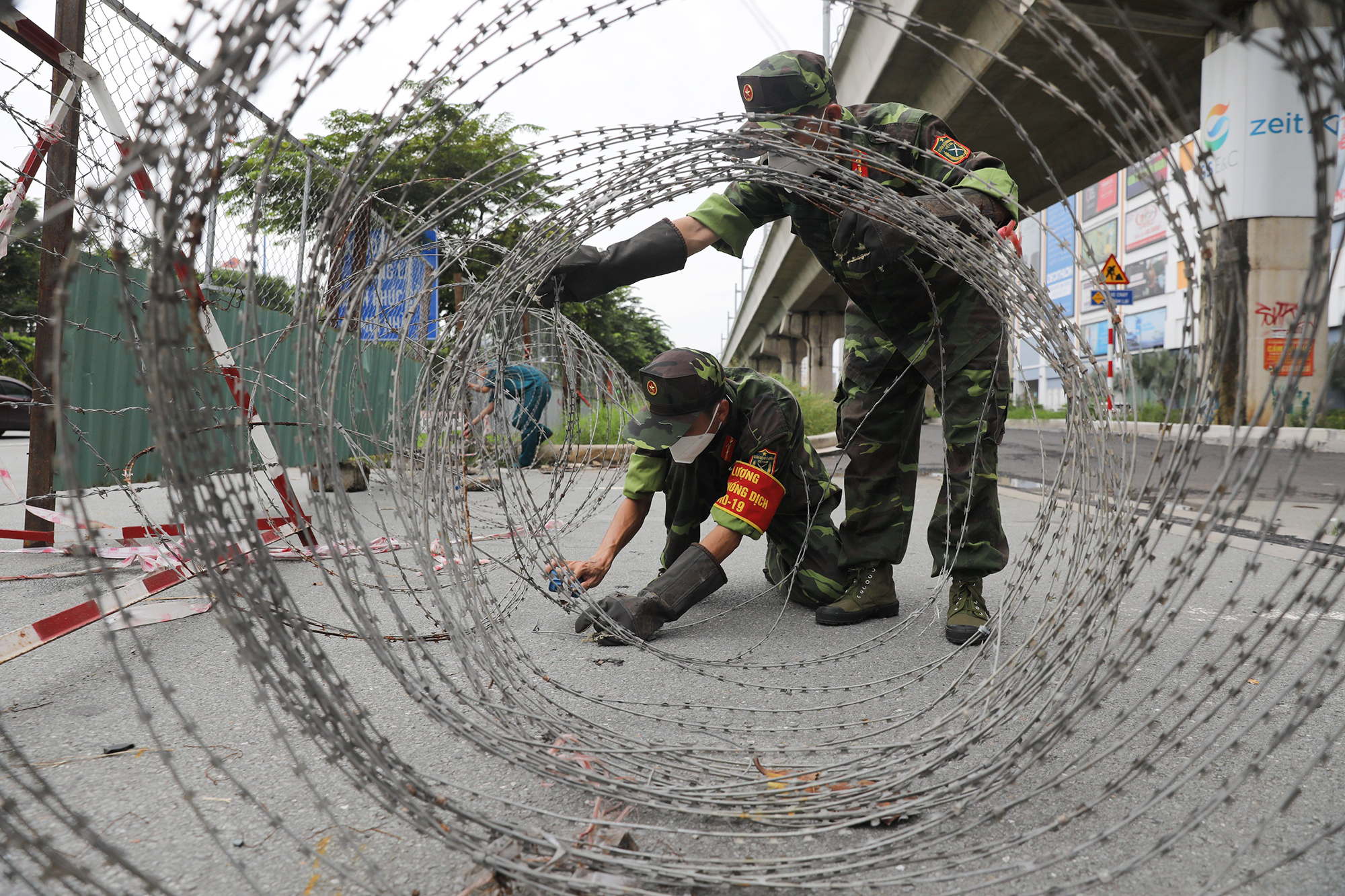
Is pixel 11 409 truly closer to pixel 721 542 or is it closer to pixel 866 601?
pixel 721 542

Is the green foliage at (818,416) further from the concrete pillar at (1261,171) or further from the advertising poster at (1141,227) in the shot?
the advertising poster at (1141,227)

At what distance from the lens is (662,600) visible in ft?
8.32

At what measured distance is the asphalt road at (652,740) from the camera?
3.93ft

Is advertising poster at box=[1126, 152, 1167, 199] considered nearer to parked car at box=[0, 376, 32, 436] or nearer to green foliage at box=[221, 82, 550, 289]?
green foliage at box=[221, 82, 550, 289]

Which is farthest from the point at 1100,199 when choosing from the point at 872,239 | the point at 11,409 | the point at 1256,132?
the point at 872,239

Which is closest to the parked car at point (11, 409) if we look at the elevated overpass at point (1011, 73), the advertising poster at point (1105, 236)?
the elevated overpass at point (1011, 73)

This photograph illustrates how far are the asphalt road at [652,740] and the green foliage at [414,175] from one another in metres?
0.64

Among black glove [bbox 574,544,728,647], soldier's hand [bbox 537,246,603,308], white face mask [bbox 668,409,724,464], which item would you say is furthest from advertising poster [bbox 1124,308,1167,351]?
soldier's hand [bbox 537,246,603,308]

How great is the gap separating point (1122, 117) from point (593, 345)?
96.9 inches

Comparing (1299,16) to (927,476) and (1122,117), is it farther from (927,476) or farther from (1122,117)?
(927,476)

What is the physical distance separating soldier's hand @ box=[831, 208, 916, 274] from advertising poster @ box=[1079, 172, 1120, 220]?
47.2 metres

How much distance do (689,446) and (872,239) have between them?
100cm

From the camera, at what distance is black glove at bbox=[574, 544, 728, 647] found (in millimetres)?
2467

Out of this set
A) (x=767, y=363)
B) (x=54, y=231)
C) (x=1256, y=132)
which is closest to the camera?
(x=54, y=231)
